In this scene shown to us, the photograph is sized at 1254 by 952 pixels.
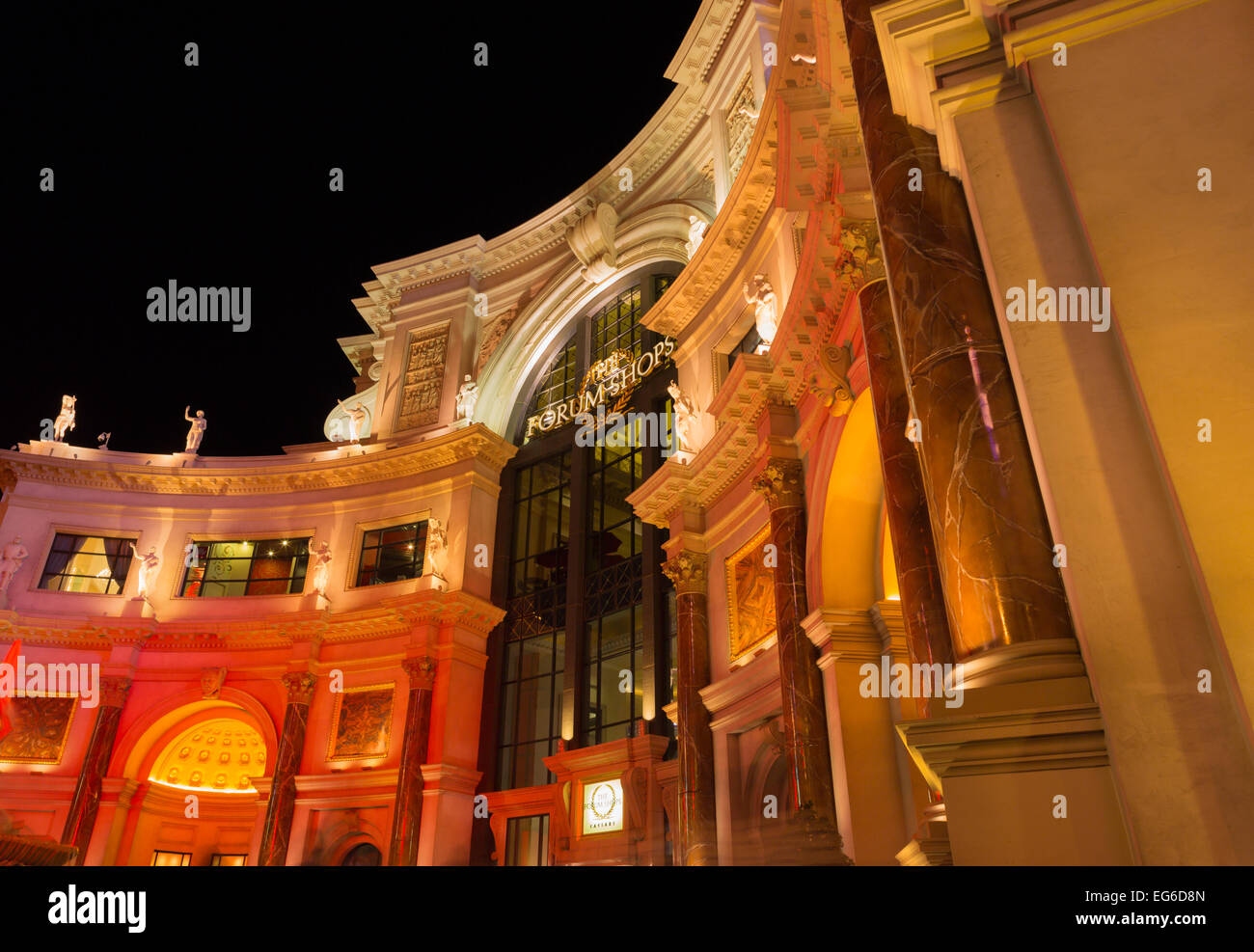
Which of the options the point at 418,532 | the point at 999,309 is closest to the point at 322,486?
the point at 418,532

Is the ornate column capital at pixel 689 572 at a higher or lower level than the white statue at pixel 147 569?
lower

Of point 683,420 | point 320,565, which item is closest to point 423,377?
point 320,565

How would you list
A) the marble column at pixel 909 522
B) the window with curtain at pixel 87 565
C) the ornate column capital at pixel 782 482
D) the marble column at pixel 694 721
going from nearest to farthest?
the marble column at pixel 909 522 → the ornate column capital at pixel 782 482 → the marble column at pixel 694 721 → the window with curtain at pixel 87 565

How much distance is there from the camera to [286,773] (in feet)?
72.9

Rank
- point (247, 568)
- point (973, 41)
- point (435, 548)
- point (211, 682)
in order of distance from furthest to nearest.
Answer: point (247, 568) < point (435, 548) < point (211, 682) < point (973, 41)

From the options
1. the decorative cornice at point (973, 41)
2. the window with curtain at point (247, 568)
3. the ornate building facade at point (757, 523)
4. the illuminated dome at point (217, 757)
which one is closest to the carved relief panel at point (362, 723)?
the ornate building facade at point (757, 523)

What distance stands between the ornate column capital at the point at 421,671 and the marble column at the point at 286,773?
315 centimetres

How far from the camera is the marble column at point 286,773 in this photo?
21.4m

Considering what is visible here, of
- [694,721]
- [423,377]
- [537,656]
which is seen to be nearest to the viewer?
[694,721]

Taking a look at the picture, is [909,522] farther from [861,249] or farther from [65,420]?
[65,420]

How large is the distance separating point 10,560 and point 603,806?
19048mm

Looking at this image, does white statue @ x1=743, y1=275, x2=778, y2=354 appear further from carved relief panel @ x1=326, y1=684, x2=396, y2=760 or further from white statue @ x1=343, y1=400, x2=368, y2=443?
white statue @ x1=343, y1=400, x2=368, y2=443

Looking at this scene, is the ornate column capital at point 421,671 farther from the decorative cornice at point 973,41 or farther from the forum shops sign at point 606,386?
the decorative cornice at point 973,41
